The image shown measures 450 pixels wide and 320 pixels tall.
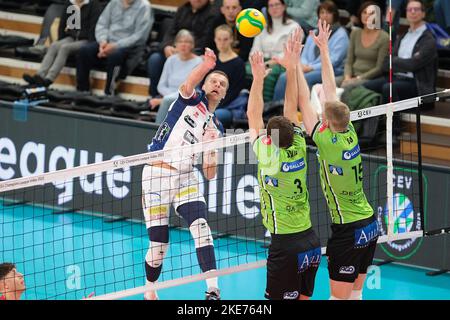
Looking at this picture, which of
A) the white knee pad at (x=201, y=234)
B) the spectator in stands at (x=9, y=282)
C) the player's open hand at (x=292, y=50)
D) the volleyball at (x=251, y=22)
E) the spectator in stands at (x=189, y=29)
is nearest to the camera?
the spectator in stands at (x=9, y=282)

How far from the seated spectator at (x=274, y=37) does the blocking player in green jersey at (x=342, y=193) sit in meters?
5.20

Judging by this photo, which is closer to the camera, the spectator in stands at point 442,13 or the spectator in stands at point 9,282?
the spectator in stands at point 9,282

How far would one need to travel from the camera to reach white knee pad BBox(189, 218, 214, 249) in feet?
39.1

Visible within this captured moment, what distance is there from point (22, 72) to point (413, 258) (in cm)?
827

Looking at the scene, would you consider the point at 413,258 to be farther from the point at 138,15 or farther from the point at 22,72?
the point at 22,72

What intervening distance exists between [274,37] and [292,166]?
644 centimetres

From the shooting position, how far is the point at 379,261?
14727 millimetres

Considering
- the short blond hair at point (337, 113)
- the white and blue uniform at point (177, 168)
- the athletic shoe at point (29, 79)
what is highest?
the athletic shoe at point (29, 79)

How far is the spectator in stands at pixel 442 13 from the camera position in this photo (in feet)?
53.7

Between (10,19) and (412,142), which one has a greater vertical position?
(10,19)

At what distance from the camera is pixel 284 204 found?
10750mm

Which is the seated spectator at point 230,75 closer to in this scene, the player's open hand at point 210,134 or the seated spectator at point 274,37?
the seated spectator at point 274,37

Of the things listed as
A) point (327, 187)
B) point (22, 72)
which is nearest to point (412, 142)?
point (327, 187)

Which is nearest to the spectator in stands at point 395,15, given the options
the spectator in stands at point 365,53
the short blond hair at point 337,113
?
the spectator in stands at point 365,53
